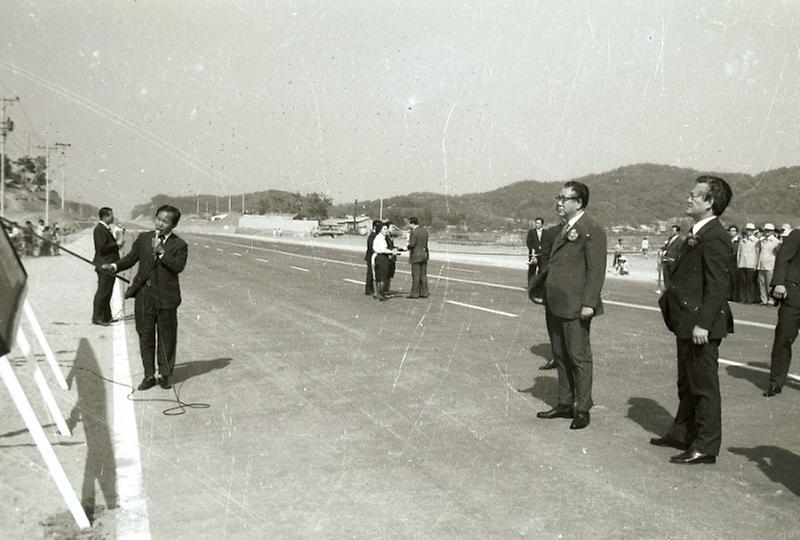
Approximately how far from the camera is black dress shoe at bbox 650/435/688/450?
17.9 feet

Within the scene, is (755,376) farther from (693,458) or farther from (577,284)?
(693,458)

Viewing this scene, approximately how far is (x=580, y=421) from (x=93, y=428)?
3.92 meters

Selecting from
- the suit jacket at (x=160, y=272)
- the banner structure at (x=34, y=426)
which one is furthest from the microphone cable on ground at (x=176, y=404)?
the banner structure at (x=34, y=426)

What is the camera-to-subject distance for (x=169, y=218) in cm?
730

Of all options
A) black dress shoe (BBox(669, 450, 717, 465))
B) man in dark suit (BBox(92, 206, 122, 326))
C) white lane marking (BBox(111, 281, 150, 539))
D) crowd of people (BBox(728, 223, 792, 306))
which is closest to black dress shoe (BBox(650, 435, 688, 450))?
black dress shoe (BBox(669, 450, 717, 465))

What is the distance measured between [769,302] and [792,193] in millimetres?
128640

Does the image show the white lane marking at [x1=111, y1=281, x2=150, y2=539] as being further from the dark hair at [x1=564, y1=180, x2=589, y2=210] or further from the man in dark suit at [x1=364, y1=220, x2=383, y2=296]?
the man in dark suit at [x1=364, y1=220, x2=383, y2=296]

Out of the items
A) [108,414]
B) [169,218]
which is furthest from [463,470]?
[169,218]

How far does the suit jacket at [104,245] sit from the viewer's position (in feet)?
38.2

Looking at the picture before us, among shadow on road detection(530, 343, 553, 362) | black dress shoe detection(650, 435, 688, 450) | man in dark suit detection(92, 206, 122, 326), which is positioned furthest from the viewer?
man in dark suit detection(92, 206, 122, 326)

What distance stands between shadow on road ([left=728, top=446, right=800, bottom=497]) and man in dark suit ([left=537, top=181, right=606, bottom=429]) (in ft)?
3.96

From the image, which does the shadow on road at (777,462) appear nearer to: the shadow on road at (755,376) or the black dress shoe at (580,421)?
the black dress shoe at (580,421)

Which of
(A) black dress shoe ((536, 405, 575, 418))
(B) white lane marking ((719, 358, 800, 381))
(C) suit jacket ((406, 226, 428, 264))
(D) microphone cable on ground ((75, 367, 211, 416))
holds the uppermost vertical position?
(C) suit jacket ((406, 226, 428, 264))

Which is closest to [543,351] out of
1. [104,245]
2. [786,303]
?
[786,303]
